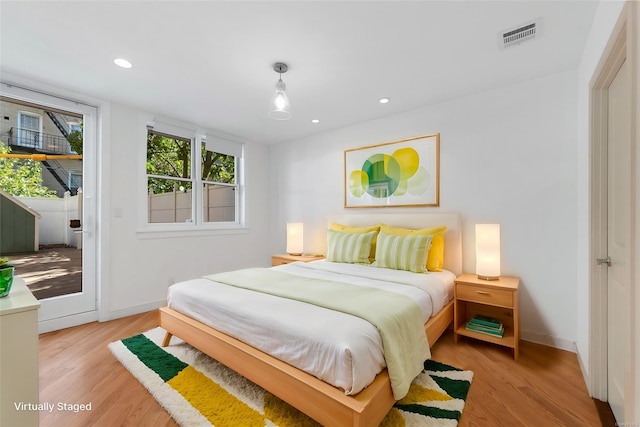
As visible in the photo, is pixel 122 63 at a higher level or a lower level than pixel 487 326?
higher

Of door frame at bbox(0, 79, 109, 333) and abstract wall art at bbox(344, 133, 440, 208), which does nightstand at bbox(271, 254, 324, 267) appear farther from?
door frame at bbox(0, 79, 109, 333)

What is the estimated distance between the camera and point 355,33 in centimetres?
195

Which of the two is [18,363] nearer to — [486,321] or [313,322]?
[313,322]

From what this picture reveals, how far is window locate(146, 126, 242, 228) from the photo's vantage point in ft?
11.8

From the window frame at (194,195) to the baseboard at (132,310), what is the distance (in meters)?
0.83

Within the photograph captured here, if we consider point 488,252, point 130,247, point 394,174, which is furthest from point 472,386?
point 130,247

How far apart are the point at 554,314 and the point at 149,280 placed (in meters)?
4.28

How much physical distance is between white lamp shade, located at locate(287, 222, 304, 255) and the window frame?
879 mm

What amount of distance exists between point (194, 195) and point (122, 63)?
75.8 inches

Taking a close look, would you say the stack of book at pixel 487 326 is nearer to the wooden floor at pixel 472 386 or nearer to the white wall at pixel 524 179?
the wooden floor at pixel 472 386

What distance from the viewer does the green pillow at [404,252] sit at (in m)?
2.68

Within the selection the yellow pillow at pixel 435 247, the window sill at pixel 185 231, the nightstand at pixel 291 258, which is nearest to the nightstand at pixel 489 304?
the yellow pillow at pixel 435 247

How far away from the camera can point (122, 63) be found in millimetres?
2322

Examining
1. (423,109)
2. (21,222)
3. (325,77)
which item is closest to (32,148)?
(21,222)
